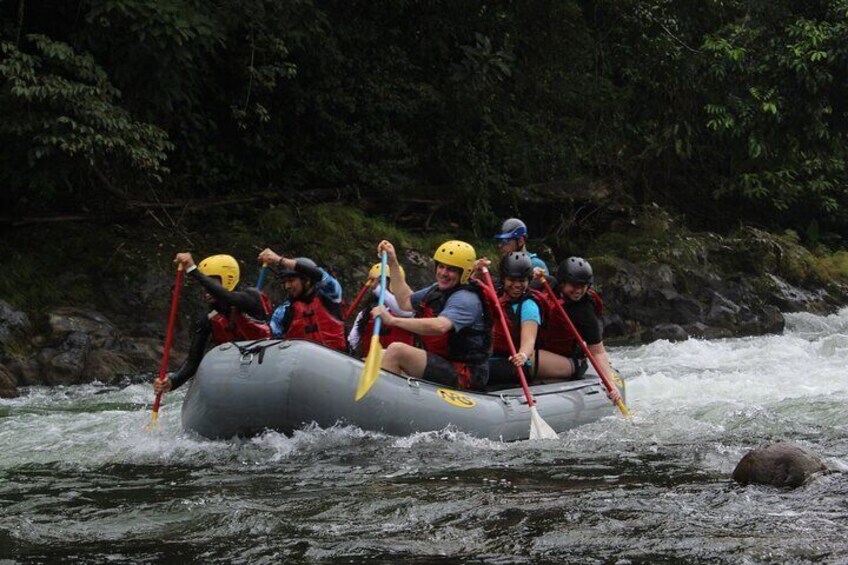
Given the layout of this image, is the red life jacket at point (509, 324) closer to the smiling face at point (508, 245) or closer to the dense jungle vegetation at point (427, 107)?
the smiling face at point (508, 245)

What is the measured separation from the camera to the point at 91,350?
11.3 m

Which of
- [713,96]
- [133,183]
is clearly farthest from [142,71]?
[713,96]

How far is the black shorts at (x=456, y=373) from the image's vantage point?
751 cm

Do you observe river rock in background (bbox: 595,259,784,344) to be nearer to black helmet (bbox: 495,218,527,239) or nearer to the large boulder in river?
black helmet (bbox: 495,218,527,239)

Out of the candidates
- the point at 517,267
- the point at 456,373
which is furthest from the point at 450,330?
the point at 517,267

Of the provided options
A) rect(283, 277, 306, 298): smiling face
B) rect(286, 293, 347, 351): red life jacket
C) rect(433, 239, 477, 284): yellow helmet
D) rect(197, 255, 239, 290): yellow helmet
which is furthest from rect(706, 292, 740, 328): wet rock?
rect(197, 255, 239, 290): yellow helmet

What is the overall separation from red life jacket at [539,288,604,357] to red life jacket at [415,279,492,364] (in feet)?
3.18

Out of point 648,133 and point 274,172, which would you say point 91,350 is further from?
point 648,133

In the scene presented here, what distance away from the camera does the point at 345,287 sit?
45.7 feet

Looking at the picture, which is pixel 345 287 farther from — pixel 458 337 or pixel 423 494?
pixel 423 494

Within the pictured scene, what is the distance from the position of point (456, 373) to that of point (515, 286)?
3.00 ft

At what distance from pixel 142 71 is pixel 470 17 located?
5987 mm

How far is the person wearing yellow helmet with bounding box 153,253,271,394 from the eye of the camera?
7566mm

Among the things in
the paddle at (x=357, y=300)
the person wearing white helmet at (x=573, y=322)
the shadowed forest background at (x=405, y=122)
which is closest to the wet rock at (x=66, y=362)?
the shadowed forest background at (x=405, y=122)
